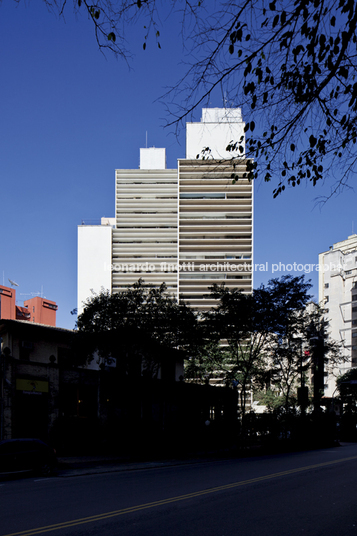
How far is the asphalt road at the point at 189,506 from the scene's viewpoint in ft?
26.8

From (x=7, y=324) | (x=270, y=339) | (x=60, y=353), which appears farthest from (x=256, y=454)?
(x=7, y=324)

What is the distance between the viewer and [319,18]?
23.3 feet

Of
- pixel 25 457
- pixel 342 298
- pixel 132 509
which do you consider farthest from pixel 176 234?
pixel 132 509

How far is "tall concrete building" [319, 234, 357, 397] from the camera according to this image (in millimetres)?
109875

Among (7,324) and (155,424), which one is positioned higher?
(7,324)

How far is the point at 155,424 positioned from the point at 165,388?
8.17 feet

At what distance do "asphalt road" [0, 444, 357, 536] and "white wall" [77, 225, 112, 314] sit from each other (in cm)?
10284

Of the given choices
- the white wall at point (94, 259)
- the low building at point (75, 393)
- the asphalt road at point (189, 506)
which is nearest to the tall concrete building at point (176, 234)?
the white wall at point (94, 259)

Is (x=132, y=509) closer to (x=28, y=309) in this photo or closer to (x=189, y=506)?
(x=189, y=506)

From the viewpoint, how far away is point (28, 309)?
283ft

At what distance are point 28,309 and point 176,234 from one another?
4027cm

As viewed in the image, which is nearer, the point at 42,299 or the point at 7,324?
the point at 7,324

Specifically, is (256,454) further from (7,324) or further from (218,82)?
(218,82)

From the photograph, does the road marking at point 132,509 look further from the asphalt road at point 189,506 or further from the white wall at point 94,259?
the white wall at point 94,259
